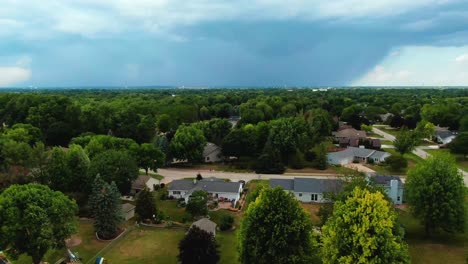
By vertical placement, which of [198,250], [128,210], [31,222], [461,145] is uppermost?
[31,222]

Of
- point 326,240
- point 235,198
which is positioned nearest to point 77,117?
point 235,198

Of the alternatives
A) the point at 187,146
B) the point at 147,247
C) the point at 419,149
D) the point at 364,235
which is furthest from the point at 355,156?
the point at 364,235

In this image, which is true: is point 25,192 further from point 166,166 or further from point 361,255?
point 166,166

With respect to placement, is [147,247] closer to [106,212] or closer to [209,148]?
[106,212]

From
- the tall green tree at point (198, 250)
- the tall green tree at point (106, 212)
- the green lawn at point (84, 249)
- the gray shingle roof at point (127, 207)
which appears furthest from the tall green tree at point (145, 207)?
the tall green tree at point (198, 250)

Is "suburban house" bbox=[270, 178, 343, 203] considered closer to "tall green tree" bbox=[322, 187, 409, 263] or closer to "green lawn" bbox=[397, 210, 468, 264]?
"green lawn" bbox=[397, 210, 468, 264]
